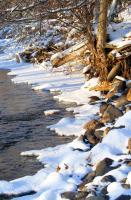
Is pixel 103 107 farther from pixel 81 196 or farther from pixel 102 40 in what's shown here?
pixel 81 196

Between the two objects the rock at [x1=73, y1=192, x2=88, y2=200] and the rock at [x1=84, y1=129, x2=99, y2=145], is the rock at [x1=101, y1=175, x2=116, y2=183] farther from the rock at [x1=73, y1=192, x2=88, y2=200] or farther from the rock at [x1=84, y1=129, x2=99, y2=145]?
the rock at [x1=84, y1=129, x2=99, y2=145]

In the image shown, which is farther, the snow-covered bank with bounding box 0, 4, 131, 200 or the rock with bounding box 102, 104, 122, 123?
the rock with bounding box 102, 104, 122, 123

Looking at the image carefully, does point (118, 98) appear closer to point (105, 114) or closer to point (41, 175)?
point (105, 114)

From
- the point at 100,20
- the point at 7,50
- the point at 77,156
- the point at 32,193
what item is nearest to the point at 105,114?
the point at 77,156

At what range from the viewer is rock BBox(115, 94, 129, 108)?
38.9 feet

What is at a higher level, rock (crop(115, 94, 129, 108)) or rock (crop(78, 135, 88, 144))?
rock (crop(78, 135, 88, 144))

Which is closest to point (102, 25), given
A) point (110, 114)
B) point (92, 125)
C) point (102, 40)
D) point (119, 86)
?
point (102, 40)

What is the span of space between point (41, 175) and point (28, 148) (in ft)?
5.82

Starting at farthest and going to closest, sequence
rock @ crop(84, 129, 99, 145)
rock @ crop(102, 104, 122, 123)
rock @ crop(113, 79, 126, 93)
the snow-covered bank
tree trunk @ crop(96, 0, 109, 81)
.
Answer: tree trunk @ crop(96, 0, 109, 81) < rock @ crop(113, 79, 126, 93) < rock @ crop(102, 104, 122, 123) < rock @ crop(84, 129, 99, 145) < the snow-covered bank

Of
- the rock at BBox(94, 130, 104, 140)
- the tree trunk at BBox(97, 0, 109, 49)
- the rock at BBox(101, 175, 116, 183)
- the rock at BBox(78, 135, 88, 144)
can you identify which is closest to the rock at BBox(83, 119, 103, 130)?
the rock at BBox(94, 130, 104, 140)

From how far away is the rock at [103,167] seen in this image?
7531 mm

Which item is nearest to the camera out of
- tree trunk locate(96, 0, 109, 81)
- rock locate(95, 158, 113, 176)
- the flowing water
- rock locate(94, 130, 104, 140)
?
rock locate(95, 158, 113, 176)

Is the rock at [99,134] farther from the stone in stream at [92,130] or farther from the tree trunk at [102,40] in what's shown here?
the tree trunk at [102,40]

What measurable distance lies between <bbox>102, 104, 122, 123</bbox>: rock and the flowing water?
957mm
